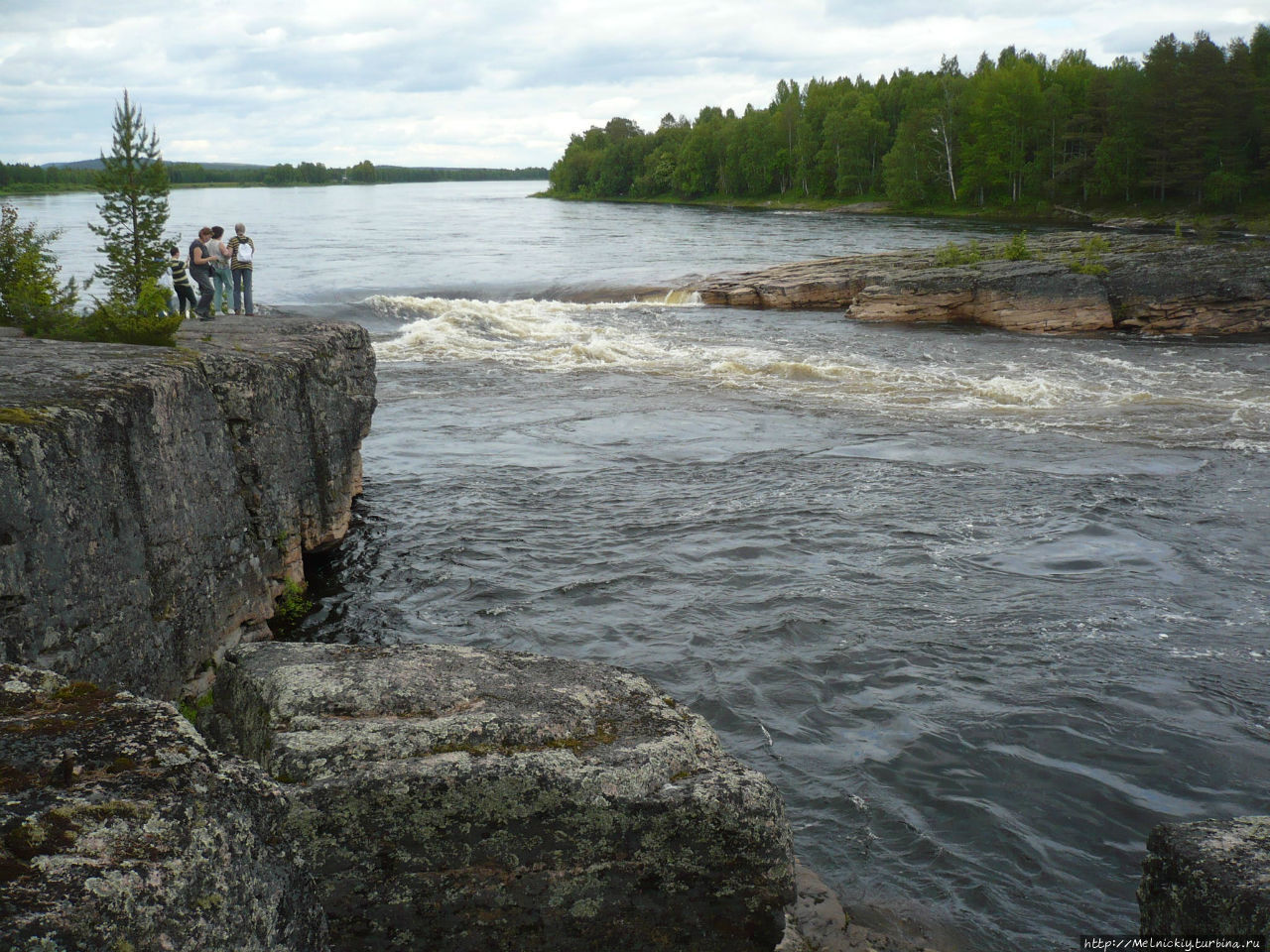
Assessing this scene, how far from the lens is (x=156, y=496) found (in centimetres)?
850

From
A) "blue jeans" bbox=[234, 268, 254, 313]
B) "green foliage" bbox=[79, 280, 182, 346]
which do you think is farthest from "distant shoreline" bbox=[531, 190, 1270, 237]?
"green foliage" bbox=[79, 280, 182, 346]

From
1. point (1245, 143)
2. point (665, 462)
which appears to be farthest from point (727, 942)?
point (1245, 143)

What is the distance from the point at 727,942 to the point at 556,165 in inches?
7717

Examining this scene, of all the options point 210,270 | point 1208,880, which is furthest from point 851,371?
point 1208,880

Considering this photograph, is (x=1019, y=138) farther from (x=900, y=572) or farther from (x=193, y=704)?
(x=193, y=704)

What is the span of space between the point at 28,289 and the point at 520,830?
13062 mm

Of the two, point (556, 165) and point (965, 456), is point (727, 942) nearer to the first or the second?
point (965, 456)

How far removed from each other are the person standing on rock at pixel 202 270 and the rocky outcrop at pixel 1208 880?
1839 centimetres

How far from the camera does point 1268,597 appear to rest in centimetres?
1138

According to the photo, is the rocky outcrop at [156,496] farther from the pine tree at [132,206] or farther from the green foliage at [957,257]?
the green foliage at [957,257]

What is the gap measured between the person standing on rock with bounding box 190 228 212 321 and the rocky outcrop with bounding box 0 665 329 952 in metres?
16.9

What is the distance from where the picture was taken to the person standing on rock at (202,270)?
1931 centimetres

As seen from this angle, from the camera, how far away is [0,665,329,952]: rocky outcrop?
2.91 m

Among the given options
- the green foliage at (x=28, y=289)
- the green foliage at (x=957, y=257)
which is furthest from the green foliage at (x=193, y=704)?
the green foliage at (x=957, y=257)
